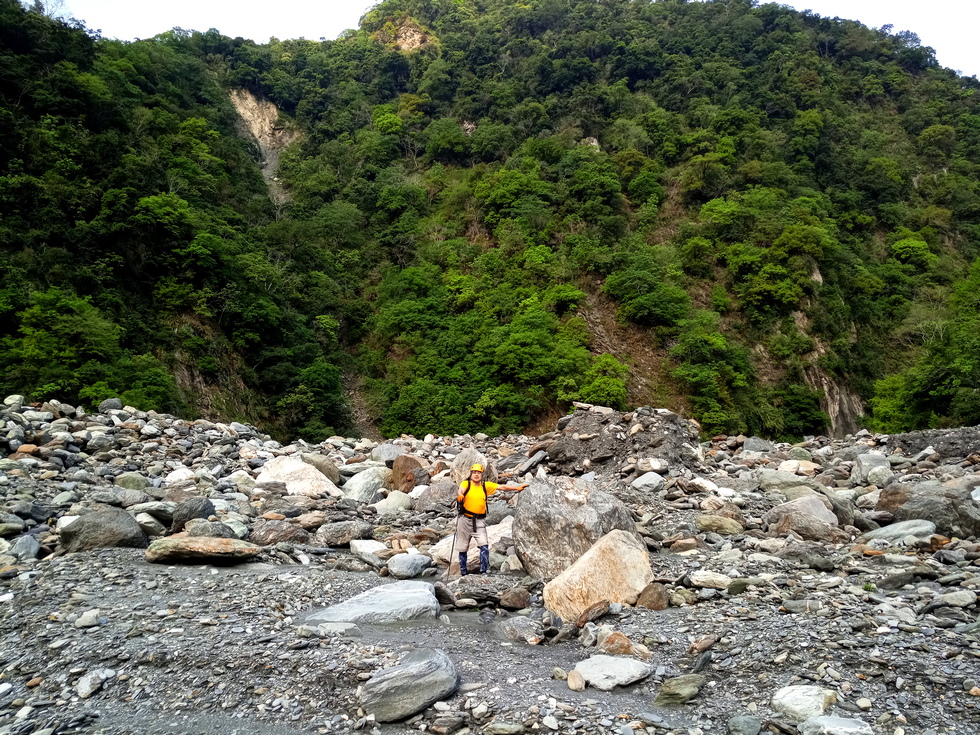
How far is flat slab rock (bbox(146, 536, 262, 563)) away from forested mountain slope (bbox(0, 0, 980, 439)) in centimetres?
1297

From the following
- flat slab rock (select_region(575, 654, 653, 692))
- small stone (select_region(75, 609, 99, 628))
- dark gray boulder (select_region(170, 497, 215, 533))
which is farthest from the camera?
dark gray boulder (select_region(170, 497, 215, 533))

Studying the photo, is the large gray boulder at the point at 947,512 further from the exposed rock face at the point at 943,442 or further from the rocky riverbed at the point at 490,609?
the exposed rock face at the point at 943,442

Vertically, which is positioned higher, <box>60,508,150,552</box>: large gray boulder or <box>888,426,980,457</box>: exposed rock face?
<box>60,508,150,552</box>: large gray boulder

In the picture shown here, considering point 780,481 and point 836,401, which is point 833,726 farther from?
point 836,401

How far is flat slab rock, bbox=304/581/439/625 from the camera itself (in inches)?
195

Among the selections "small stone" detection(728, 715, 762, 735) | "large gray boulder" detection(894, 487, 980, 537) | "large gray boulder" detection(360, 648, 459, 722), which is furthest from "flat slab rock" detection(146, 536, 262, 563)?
"large gray boulder" detection(894, 487, 980, 537)

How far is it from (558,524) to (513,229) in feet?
99.3

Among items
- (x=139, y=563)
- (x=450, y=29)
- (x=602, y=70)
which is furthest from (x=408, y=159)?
(x=139, y=563)

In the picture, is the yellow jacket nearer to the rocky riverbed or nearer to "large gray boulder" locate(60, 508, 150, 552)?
the rocky riverbed

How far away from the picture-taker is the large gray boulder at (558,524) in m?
6.47

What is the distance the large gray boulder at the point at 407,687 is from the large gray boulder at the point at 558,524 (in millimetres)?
2815

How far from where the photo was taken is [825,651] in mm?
3828

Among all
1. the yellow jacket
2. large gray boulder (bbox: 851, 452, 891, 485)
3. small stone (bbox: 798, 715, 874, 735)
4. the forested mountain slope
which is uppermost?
the forested mountain slope

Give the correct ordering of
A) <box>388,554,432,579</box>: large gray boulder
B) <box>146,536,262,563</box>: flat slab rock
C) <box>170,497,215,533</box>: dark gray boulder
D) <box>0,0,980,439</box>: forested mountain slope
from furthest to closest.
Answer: <box>0,0,980,439</box>: forested mountain slope, <box>170,497,215,533</box>: dark gray boulder, <box>388,554,432,579</box>: large gray boulder, <box>146,536,262,563</box>: flat slab rock
